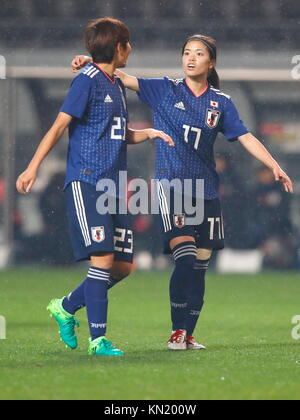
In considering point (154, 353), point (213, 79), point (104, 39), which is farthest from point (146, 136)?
point (154, 353)

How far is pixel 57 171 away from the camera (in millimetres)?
15828

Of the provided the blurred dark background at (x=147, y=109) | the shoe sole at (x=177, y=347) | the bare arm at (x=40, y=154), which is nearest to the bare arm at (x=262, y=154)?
the shoe sole at (x=177, y=347)

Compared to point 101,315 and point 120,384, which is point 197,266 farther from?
point 120,384

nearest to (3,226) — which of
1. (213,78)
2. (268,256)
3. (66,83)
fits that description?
(66,83)

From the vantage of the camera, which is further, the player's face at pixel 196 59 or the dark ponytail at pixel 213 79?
the dark ponytail at pixel 213 79

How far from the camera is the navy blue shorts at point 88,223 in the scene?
21.2 feet

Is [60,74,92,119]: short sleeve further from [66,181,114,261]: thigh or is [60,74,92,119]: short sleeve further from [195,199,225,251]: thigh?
[195,199,225,251]: thigh

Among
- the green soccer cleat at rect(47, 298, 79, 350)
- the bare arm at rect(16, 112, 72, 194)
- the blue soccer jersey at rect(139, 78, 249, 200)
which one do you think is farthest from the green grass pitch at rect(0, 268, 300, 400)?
the blue soccer jersey at rect(139, 78, 249, 200)

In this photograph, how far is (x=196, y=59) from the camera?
7.07m

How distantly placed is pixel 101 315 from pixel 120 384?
3.51 ft

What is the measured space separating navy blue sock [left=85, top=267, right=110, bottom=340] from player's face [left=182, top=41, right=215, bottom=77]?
4.35 ft

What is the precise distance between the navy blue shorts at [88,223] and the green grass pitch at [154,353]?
0.56 metres

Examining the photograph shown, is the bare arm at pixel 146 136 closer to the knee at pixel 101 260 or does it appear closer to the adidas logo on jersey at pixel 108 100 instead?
the adidas logo on jersey at pixel 108 100

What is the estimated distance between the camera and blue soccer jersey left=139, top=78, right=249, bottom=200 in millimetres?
7070
